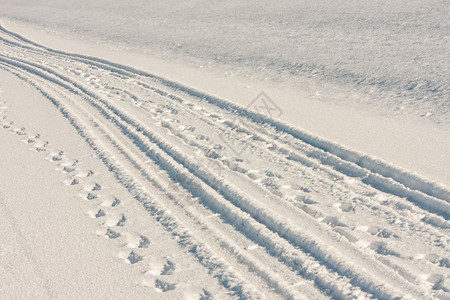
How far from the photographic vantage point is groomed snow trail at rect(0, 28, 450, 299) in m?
4.08

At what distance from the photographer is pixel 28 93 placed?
33.8 ft

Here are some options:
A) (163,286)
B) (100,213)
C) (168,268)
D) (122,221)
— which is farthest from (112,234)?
(163,286)

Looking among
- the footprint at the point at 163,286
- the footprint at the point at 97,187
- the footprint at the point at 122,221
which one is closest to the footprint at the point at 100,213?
the footprint at the point at 122,221

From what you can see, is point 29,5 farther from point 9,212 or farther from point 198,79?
point 9,212

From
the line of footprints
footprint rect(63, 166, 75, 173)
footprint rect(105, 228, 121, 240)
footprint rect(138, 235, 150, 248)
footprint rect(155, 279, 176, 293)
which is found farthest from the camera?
footprint rect(63, 166, 75, 173)

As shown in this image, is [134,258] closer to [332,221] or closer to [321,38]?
[332,221]

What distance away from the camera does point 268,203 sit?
A: 17.3 ft

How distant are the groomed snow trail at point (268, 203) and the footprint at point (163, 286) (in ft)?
0.04

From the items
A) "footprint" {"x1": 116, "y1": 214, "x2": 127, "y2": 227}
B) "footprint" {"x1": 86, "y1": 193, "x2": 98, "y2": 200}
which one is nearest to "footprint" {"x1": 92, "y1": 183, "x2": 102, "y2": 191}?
"footprint" {"x1": 86, "y1": 193, "x2": 98, "y2": 200}

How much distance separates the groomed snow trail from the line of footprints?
0.02 meters

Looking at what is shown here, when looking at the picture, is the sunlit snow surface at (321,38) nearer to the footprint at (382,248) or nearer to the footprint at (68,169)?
the footprint at (382,248)

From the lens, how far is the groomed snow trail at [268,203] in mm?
4078

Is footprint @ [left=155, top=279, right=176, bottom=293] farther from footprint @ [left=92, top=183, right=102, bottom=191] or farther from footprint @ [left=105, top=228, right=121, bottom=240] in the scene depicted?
footprint @ [left=92, top=183, right=102, bottom=191]

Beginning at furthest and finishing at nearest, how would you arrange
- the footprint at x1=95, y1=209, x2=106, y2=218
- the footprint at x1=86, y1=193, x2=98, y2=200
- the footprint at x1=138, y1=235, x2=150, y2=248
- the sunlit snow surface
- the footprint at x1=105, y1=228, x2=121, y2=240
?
the sunlit snow surface, the footprint at x1=86, y1=193, x2=98, y2=200, the footprint at x1=95, y1=209, x2=106, y2=218, the footprint at x1=105, y1=228, x2=121, y2=240, the footprint at x1=138, y1=235, x2=150, y2=248
